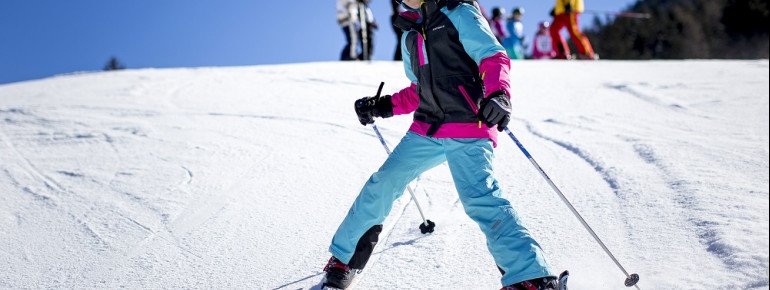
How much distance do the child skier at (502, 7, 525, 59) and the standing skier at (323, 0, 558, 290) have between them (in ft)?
40.4

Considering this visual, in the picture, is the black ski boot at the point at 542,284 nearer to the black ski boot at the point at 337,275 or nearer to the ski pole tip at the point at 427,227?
the black ski boot at the point at 337,275

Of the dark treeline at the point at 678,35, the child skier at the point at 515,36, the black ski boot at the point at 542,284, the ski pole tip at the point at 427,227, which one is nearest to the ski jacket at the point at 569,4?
the child skier at the point at 515,36

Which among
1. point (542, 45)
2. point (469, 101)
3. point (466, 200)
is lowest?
point (542, 45)

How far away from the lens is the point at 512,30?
49.0 ft

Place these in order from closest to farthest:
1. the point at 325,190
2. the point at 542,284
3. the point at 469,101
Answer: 1. the point at 542,284
2. the point at 469,101
3. the point at 325,190

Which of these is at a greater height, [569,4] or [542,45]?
[569,4]

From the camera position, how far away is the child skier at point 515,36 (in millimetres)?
14602

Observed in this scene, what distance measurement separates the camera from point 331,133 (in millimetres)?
5363

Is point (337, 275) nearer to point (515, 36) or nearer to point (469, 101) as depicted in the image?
point (469, 101)

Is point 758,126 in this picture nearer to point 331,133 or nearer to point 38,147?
point 331,133

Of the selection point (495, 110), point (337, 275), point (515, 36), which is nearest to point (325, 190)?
point (337, 275)

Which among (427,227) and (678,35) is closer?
(427,227)

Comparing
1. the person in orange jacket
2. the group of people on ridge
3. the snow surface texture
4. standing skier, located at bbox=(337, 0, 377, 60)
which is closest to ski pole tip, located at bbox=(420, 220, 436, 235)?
the snow surface texture

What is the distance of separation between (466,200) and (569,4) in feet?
30.7
